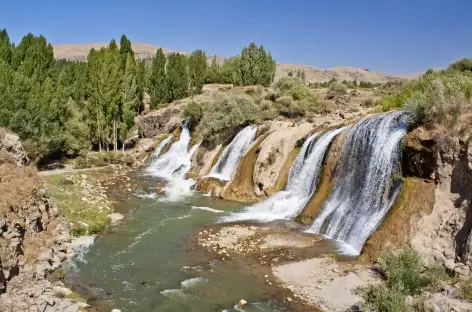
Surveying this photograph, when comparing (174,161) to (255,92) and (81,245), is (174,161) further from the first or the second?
(81,245)

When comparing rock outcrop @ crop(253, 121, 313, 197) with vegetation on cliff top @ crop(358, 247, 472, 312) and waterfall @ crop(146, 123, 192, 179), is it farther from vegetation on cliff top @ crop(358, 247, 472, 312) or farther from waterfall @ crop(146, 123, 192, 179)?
vegetation on cliff top @ crop(358, 247, 472, 312)

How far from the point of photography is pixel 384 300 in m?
10.4

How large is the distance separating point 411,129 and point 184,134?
26.1 metres

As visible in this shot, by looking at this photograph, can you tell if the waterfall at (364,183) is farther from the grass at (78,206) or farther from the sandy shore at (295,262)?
the grass at (78,206)

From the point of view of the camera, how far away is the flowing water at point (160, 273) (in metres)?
13.1

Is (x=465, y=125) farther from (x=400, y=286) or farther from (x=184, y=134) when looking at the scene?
(x=184, y=134)

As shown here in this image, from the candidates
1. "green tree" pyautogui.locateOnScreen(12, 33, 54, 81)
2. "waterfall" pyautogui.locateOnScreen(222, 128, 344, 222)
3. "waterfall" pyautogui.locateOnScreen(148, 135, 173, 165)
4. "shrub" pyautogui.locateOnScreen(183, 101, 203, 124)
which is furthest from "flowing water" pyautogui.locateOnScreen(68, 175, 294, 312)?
"green tree" pyautogui.locateOnScreen(12, 33, 54, 81)

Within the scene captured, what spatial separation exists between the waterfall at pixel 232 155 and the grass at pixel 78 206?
8497 millimetres

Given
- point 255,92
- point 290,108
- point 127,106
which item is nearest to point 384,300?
point 290,108

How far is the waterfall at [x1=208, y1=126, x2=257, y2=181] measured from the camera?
97.2 ft

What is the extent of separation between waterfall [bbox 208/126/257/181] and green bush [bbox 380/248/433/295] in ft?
54.5

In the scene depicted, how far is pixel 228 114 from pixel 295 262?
2008 centimetres

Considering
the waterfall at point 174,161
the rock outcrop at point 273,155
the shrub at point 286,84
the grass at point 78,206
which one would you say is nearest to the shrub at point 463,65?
the rock outcrop at point 273,155

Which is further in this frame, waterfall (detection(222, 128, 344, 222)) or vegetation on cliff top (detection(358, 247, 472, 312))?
waterfall (detection(222, 128, 344, 222))
